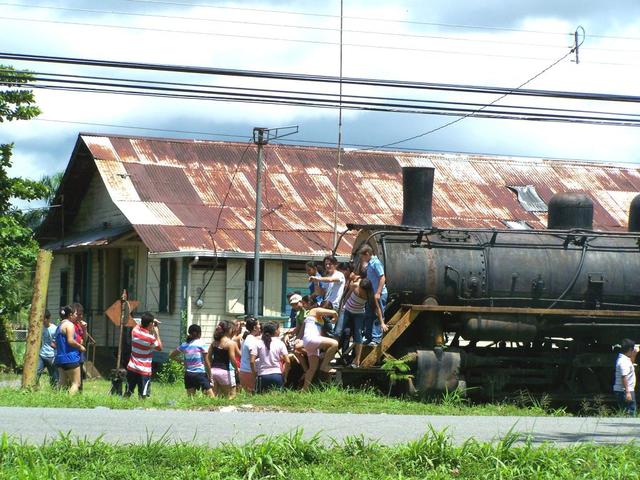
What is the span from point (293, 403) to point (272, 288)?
39.9ft

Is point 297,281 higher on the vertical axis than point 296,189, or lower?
lower

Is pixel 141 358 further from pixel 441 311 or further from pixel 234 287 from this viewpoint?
pixel 234 287

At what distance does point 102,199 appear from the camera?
30.0m

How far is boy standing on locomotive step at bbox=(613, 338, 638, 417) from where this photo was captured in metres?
15.5

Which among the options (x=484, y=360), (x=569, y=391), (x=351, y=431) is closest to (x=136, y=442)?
(x=351, y=431)

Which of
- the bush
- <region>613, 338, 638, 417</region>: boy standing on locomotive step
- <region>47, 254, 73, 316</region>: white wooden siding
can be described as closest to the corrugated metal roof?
the bush

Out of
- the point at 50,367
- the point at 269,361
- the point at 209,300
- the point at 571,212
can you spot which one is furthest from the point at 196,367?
the point at 209,300

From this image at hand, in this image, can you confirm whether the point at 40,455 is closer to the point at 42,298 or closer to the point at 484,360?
the point at 42,298

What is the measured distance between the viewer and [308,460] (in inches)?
368

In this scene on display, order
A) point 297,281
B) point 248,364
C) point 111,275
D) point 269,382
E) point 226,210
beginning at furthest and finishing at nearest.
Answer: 1. point 111,275
2. point 226,210
3. point 297,281
4. point 248,364
5. point 269,382

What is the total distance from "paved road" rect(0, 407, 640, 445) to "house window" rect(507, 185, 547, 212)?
17.4m

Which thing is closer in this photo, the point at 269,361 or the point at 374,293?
the point at 269,361

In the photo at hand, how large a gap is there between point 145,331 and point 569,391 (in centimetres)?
670

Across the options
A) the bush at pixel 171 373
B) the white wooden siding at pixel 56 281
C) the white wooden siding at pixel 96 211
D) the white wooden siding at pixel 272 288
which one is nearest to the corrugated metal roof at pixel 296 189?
the white wooden siding at pixel 272 288
